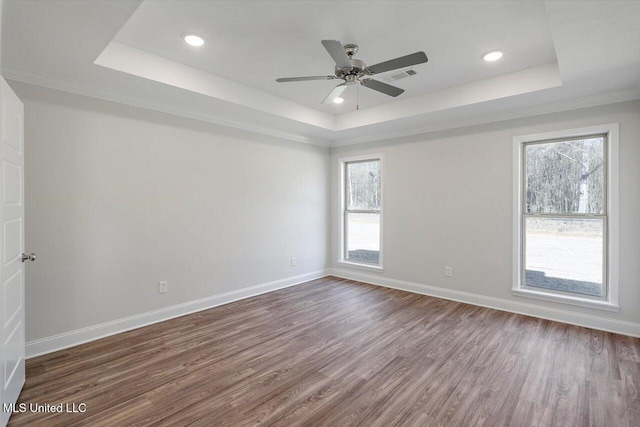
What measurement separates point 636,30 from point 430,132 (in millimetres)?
2600

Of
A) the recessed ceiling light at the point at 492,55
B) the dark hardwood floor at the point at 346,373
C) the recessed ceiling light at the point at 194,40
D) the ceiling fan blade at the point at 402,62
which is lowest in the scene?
the dark hardwood floor at the point at 346,373

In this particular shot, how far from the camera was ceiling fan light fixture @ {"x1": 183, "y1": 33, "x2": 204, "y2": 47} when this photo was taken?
2.64 metres

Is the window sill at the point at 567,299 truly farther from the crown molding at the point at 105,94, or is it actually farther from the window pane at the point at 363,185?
the crown molding at the point at 105,94

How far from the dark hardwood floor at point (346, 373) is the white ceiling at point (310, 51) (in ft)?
8.20

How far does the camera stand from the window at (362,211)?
5.43 m

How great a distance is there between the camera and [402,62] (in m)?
2.37

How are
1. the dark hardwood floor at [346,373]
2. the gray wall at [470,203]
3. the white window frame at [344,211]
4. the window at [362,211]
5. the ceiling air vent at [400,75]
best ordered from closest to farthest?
the dark hardwood floor at [346,373] → the ceiling air vent at [400,75] → the gray wall at [470,203] → the white window frame at [344,211] → the window at [362,211]

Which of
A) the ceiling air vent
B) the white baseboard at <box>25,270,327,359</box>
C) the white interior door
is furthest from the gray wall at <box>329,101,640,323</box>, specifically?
the white interior door

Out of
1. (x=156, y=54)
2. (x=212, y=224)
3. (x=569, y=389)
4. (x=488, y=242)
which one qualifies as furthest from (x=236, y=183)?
(x=569, y=389)

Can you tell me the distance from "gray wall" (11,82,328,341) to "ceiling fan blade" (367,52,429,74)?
2.47 metres

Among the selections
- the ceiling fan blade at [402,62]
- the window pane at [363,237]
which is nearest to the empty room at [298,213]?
the ceiling fan blade at [402,62]

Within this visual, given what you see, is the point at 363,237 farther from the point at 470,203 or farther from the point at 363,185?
the point at 470,203

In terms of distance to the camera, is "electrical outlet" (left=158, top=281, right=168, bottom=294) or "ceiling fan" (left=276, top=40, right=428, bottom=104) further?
"electrical outlet" (left=158, top=281, right=168, bottom=294)

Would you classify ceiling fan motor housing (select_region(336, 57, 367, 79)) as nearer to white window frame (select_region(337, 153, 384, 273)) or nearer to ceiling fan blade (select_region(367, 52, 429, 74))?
ceiling fan blade (select_region(367, 52, 429, 74))
